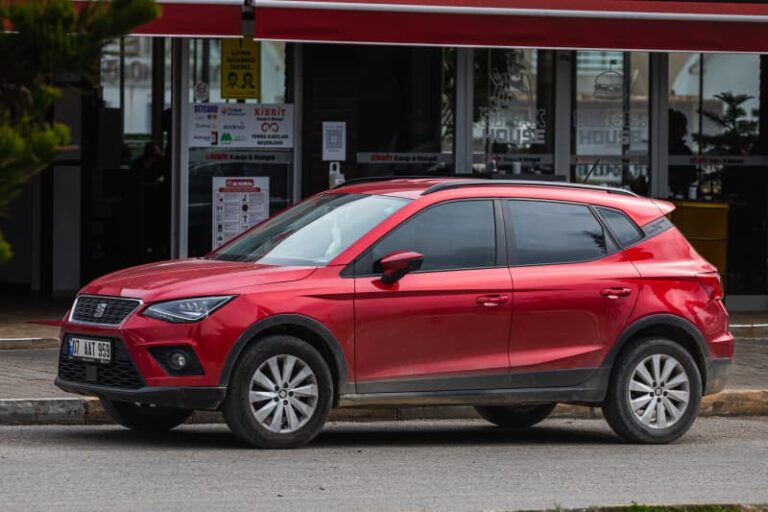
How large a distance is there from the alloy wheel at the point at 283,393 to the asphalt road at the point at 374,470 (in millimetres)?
200

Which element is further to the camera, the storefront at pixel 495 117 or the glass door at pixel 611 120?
the glass door at pixel 611 120

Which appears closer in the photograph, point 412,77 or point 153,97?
point 412,77

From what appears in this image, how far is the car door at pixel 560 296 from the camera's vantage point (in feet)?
30.3

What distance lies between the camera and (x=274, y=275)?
8.75 meters

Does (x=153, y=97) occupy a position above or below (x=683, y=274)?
above

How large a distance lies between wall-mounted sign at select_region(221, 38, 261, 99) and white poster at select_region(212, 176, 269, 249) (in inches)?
33.7

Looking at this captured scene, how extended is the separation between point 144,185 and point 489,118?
13.9 ft

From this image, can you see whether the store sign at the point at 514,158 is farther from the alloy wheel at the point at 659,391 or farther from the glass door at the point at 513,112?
the alloy wheel at the point at 659,391

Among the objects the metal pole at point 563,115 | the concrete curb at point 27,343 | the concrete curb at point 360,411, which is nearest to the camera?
the concrete curb at point 360,411

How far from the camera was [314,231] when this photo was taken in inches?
367

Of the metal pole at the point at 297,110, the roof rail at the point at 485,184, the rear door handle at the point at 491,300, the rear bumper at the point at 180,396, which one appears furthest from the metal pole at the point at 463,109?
the rear bumper at the point at 180,396

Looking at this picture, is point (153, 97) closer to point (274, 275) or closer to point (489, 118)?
point (489, 118)

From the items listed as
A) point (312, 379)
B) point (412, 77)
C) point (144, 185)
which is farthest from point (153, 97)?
point (312, 379)

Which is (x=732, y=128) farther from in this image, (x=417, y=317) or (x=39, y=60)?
(x=39, y=60)
